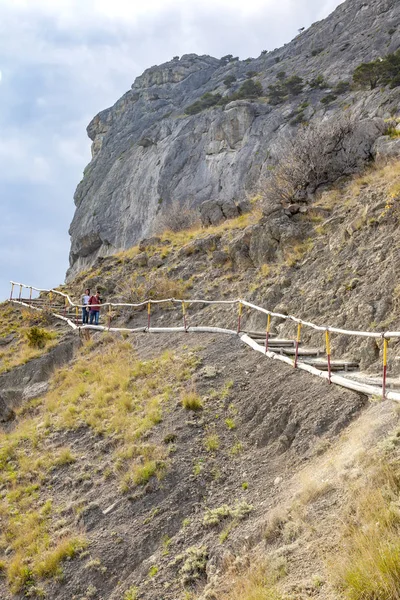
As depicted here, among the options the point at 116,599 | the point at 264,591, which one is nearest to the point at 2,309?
the point at 116,599

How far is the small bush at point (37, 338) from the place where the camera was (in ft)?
63.4

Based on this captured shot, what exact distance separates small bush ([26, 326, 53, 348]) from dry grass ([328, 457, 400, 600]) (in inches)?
662

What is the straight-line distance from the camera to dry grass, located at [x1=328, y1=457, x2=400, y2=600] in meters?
3.29

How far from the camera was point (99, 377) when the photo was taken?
14375 mm

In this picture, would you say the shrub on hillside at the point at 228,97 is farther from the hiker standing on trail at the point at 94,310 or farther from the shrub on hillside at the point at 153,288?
the hiker standing on trail at the point at 94,310

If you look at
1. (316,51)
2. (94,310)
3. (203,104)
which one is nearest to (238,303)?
(94,310)

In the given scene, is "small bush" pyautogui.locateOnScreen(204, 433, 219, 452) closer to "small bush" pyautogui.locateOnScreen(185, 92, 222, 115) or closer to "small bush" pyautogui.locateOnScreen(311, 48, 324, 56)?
"small bush" pyautogui.locateOnScreen(185, 92, 222, 115)

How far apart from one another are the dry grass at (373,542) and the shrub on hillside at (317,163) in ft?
54.6

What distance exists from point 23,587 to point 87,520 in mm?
1329

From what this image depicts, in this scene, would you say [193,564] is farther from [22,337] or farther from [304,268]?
[22,337]

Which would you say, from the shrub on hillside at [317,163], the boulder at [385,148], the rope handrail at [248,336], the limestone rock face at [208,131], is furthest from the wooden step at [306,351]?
the limestone rock face at [208,131]

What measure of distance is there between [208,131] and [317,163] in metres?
28.4

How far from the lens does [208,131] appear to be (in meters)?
45.8

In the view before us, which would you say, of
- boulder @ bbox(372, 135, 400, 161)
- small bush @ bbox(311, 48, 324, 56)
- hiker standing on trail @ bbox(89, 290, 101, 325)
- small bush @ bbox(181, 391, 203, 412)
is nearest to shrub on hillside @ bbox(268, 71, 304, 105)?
small bush @ bbox(311, 48, 324, 56)
